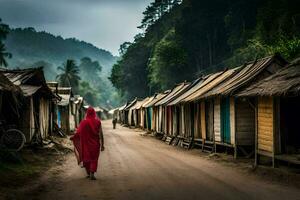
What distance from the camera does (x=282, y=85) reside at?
11.3m

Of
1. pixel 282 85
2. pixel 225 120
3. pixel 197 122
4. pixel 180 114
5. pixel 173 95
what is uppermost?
pixel 173 95

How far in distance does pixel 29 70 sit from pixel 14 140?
189 inches

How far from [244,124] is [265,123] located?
2562 millimetres

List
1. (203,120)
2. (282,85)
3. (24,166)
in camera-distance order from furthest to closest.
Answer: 1. (203,120)
2. (24,166)
3. (282,85)

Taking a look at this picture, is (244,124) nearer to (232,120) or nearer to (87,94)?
(232,120)

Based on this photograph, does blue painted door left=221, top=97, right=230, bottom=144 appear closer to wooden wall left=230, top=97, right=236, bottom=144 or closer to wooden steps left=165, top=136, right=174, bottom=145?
wooden wall left=230, top=97, right=236, bottom=144

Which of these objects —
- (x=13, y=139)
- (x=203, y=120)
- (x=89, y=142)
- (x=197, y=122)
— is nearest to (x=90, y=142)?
(x=89, y=142)

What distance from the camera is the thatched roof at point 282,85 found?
10539 mm

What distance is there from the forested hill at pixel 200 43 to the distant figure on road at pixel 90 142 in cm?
4111

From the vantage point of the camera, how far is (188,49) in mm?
74562

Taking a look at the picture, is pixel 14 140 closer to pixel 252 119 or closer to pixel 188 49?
pixel 252 119

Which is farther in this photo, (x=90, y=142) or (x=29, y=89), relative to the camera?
(x=29, y=89)

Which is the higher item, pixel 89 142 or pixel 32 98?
pixel 32 98

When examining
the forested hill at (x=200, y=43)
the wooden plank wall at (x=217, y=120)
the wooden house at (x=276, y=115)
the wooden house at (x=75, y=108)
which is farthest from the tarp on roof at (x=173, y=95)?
the forested hill at (x=200, y=43)
